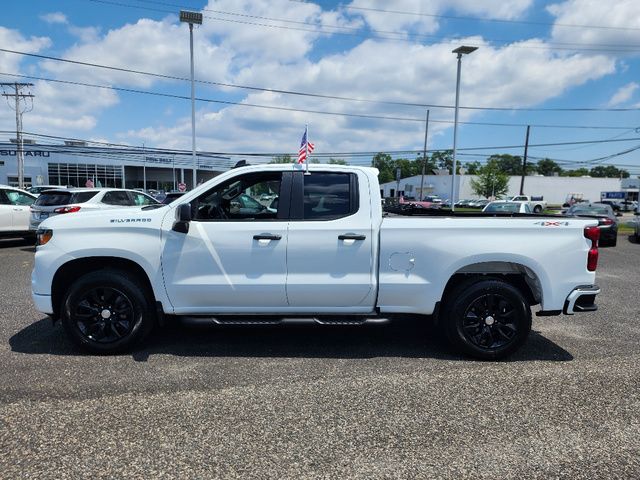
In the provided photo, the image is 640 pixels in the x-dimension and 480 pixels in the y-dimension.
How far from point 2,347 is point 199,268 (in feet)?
7.53

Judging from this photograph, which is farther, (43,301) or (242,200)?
(242,200)

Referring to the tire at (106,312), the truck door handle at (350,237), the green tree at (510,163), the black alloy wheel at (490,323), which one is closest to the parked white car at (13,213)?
the tire at (106,312)

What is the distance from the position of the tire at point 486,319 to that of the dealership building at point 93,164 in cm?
5809

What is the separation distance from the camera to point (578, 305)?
4.56 meters

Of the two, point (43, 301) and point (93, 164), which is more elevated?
point (93, 164)

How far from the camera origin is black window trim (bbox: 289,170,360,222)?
4531 millimetres

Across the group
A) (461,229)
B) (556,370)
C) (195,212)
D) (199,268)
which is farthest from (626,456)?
(195,212)

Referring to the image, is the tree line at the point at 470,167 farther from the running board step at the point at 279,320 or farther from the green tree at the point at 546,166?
the running board step at the point at 279,320

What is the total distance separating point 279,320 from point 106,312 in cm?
168

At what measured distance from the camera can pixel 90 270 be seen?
471cm

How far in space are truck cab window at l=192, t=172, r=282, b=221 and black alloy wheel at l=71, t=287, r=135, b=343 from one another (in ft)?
3.64

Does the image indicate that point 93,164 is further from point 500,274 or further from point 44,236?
point 500,274

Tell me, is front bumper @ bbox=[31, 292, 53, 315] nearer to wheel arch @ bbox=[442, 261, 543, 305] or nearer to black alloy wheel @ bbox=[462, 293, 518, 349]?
wheel arch @ bbox=[442, 261, 543, 305]

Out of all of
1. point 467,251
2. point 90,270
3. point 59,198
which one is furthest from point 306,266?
point 59,198
